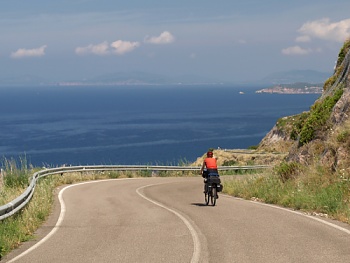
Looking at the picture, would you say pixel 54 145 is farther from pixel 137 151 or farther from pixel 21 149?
pixel 137 151

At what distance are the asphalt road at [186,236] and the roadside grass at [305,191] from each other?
1.95 ft

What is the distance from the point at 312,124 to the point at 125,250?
39.5ft

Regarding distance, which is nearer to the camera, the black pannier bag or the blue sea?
the black pannier bag

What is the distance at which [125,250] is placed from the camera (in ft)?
29.7

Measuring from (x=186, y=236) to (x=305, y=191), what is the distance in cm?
571

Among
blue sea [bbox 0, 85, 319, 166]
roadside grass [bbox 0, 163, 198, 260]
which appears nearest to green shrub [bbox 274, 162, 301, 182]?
roadside grass [bbox 0, 163, 198, 260]

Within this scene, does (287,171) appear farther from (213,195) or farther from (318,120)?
(213,195)

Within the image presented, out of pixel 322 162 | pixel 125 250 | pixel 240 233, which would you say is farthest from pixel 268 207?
pixel 125 250

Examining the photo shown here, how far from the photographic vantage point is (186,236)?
10352mm

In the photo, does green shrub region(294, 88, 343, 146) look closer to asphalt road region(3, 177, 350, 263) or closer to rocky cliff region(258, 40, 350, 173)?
rocky cliff region(258, 40, 350, 173)

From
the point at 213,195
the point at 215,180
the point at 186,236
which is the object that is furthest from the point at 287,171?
the point at 186,236

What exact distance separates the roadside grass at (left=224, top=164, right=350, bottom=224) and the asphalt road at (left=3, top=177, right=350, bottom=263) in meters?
0.59

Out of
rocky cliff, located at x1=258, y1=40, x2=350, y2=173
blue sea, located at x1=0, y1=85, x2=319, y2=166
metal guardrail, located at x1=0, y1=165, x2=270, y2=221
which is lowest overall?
blue sea, located at x1=0, y1=85, x2=319, y2=166

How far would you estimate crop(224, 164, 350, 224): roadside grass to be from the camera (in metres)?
12.9
